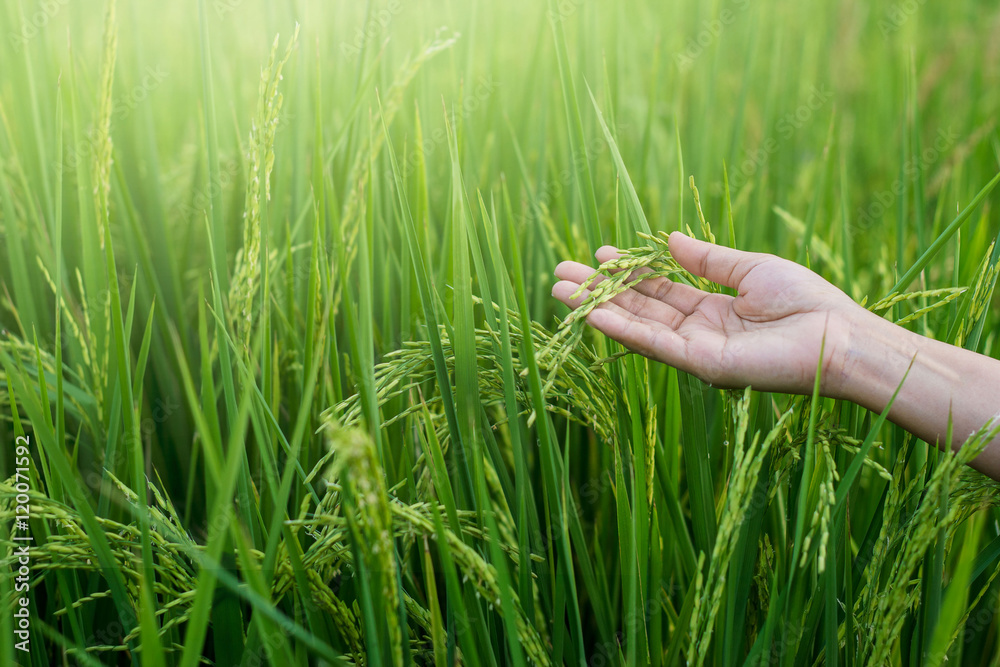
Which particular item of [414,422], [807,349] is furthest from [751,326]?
[414,422]

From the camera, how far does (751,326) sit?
976mm

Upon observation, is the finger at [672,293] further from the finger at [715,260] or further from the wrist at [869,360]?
the wrist at [869,360]

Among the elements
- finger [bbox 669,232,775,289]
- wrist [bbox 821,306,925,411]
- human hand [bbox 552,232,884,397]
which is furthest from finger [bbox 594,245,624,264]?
wrist [bbox 821,306,925,411]

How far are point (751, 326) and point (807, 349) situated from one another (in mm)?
123

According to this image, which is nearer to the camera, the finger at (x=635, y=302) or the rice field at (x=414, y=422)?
the rice field at (x=414, y=422)

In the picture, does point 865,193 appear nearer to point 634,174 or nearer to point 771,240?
point 771,240

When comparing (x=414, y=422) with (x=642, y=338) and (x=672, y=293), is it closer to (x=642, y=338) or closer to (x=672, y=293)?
(x=642, y=338)

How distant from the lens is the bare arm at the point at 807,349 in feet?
2.68

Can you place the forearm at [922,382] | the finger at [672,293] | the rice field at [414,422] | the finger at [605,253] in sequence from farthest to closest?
the finger at [672,293] → the finger at [605,253] → the forearm at [922,382] → the rice field at [414,422]

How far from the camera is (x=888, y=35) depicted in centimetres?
327

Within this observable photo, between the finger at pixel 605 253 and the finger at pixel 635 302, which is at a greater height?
the finger at pixel 605 253

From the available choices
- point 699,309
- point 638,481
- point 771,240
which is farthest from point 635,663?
point 771,240

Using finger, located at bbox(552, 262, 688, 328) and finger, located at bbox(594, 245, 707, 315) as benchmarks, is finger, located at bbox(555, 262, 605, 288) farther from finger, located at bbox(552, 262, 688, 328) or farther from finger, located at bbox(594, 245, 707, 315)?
finger, located at bbox(594, 245, 707, 315)

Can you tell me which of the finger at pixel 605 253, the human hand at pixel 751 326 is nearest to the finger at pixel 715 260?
the human hand at pixel 751 326
